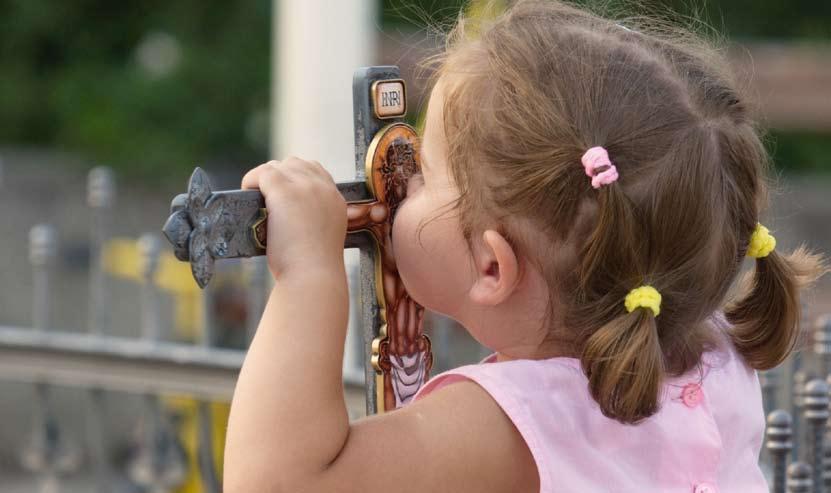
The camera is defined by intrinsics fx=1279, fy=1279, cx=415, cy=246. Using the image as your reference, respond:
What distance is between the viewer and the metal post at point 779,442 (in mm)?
2018

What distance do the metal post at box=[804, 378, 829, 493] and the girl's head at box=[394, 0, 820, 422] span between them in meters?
0.68

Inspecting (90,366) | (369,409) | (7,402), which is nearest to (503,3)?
(369,409)

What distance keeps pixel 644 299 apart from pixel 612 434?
16 cm

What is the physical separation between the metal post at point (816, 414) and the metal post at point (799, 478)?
3 centimetres

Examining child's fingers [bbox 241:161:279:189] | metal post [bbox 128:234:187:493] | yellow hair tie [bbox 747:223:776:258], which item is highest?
child's fingers [bbox 241:161:279:189]

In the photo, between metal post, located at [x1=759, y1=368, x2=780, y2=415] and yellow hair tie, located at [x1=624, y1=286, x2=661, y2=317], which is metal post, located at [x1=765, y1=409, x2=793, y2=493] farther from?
yellow hair tie, located at [x1=624, y1=286, x2=661, y2=317]

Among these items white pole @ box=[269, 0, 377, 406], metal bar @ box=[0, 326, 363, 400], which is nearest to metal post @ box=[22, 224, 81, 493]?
metal bar @ box=[0, 326, 363, 400]

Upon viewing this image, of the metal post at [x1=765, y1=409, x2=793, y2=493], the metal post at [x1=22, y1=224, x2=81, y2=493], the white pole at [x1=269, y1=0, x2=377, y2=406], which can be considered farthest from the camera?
the white pole at [x1=269, y1=0, x2=377, y2=406]

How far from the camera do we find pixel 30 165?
8680 mm

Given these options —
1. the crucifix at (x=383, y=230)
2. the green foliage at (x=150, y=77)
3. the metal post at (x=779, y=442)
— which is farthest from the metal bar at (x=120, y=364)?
the green foliage at (x=150, y=77)

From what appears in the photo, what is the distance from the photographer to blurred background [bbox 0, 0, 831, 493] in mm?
3889

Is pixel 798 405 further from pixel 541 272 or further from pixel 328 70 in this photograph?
pixel 328 70

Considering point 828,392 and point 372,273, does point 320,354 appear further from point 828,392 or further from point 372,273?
point 828,392

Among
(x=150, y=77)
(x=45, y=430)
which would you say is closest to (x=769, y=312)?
(x=45, y=430)
